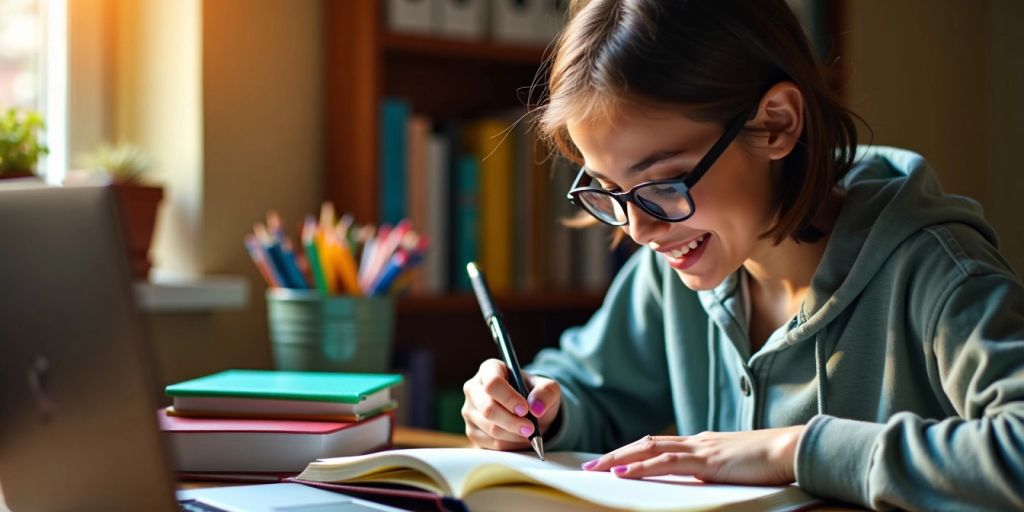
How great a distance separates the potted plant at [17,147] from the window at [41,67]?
32cm

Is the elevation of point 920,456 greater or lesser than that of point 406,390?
greater

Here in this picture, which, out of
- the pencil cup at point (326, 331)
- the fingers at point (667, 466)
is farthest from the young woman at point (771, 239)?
the pencil cup at point (326, 331)

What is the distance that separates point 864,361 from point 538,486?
404 mm

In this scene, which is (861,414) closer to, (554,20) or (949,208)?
(949,208)

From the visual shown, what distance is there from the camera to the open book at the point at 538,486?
761 millimetres

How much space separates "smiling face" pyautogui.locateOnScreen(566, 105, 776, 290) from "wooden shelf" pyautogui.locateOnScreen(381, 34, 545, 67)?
2.54 ft

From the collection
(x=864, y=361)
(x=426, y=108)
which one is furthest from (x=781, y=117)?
(x=426, y=108)

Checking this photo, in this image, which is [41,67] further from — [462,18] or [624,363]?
[624,363]

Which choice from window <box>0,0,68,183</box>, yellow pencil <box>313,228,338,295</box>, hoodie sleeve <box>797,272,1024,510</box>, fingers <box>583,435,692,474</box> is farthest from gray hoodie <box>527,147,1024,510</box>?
window <box>0,0,68,183</box>

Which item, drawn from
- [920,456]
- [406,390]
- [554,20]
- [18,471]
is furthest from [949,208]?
[554,20]

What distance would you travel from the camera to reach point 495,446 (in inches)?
40.8

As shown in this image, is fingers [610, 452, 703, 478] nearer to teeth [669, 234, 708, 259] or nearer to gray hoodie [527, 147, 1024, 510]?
gray hoodie [527, 147, 1024, 510]

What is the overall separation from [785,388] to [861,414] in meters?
0.08

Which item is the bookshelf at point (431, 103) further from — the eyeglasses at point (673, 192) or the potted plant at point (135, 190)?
the eyeglasses at point (673, 192)
